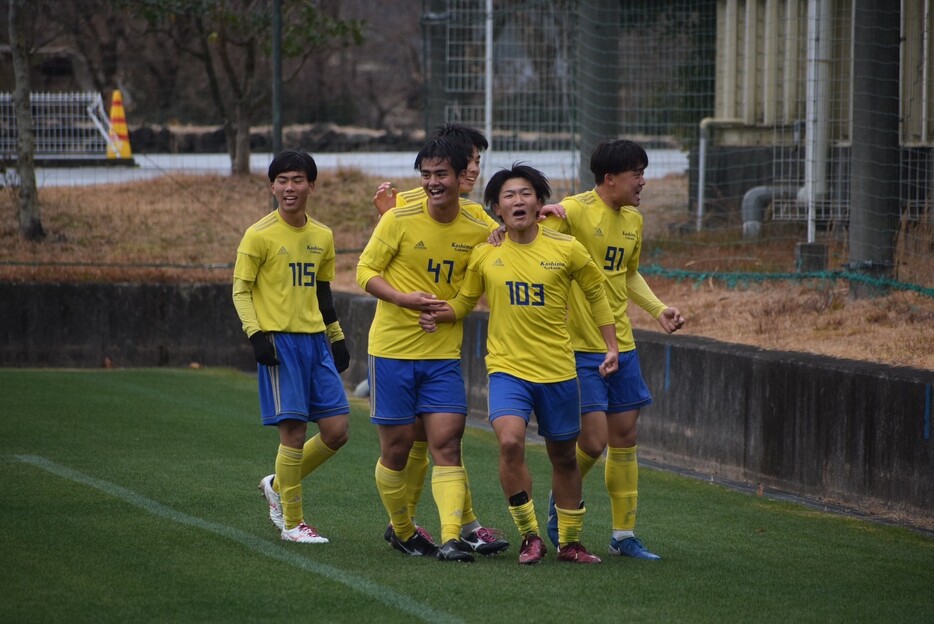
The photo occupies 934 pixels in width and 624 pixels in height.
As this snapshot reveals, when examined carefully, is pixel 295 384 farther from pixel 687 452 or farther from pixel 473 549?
pixel 687 452

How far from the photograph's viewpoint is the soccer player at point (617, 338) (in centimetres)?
666

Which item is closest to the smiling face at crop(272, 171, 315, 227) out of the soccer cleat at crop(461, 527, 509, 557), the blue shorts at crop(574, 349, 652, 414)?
the blue shorts at crop(574, 349, 652, 414)

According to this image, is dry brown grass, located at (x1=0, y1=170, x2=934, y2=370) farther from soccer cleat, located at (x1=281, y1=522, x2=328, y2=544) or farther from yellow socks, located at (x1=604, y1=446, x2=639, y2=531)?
soccer cleat, located at (x1=281, y1=522, x2=328, y2=544)

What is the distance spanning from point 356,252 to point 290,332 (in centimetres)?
1052

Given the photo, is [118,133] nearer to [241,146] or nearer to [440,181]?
[241,146]

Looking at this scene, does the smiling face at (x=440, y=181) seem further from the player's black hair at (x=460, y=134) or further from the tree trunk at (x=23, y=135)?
the tree trunk at (x=23, y=135)

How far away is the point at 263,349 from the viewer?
663 cm

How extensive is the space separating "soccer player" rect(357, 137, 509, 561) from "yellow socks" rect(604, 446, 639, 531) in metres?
0.65

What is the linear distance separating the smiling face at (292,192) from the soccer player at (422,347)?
591mm

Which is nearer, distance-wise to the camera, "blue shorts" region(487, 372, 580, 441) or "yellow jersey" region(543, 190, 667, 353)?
"blue shorts" region(487, 372, 580, 441)

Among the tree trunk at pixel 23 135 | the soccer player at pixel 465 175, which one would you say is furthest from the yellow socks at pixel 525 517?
the tree trunk at pixel 23 135

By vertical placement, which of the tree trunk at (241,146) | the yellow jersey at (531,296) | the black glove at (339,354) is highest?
the tree trunk at (241,146)

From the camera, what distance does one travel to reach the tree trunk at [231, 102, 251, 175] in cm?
2016

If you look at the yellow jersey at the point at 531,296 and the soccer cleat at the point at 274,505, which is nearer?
the yellow jersey at the point at 531,296
